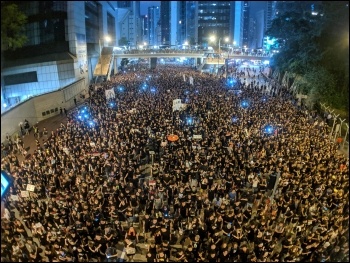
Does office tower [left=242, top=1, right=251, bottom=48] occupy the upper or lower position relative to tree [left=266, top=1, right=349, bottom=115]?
upper

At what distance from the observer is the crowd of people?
A: 27.9ft

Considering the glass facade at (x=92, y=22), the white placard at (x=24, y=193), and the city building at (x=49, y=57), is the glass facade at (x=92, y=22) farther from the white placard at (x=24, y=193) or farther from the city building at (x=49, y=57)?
the white placard at (x=24, y=193)

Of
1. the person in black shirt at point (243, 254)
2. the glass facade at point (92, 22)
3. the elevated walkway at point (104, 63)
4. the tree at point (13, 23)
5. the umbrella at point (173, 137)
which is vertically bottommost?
the person in black shirt at point (243, 254)

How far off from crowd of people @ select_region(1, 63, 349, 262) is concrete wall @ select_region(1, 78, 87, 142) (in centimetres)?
375


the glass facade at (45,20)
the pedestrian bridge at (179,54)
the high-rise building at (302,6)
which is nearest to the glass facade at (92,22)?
the glass facade at (45,20)

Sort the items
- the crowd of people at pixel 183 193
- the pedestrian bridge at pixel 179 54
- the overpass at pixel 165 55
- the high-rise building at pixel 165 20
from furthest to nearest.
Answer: the high-rise building at pixel 165 20 → the pedestrian bridge at pixel 179 54 → the overpass at pixel 165 55 → the crowd of people at pixel 183 193

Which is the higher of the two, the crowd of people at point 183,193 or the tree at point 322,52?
the tree at point 322,52

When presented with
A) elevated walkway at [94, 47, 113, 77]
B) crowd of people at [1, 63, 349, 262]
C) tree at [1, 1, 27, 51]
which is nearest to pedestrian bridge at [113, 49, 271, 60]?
elevated walkway at [94, 47, 113, 77]

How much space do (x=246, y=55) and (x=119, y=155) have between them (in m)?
44.8

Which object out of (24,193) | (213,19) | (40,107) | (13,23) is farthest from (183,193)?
(213,19)

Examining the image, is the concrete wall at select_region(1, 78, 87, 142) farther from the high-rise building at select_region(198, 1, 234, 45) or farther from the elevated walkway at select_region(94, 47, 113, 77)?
the high-rise building at select_region(198, 1, 234, 45)

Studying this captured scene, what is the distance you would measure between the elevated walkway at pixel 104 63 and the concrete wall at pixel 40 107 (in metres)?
10.9

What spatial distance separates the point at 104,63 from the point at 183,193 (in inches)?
1446

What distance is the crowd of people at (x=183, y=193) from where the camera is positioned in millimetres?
8492
